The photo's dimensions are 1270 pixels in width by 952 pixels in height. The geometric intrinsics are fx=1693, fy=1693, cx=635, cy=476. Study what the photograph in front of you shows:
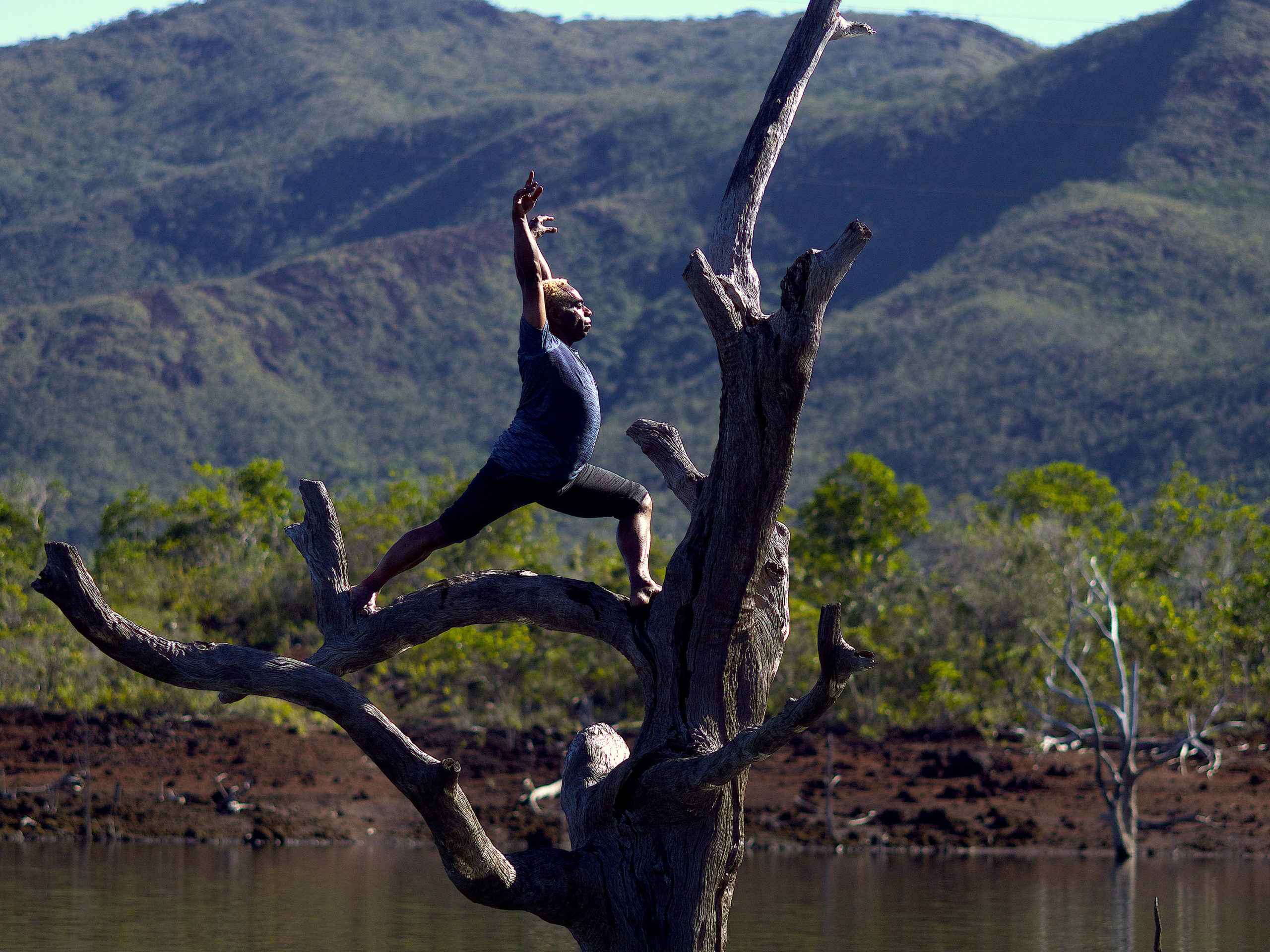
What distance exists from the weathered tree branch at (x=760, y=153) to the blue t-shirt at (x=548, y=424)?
653 mm

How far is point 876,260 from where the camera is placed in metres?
120

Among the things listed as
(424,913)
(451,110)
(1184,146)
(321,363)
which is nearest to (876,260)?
(1184,146)

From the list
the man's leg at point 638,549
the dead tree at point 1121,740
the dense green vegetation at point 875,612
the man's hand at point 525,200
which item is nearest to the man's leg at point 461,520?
the man's leg at point 638,549

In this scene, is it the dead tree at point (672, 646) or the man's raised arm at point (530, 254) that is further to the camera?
the man's raised arm at point (530, 254)

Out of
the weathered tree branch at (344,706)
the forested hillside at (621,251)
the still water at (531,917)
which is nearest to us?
the weathered tree branch at (344,706)

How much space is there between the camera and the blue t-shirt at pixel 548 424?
6.12 meters

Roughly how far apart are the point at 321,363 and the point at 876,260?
39523 mm

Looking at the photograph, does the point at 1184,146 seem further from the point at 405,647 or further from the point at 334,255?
the point at 405,647

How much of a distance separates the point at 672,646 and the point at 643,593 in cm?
24

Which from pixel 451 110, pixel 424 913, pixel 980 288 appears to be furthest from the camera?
pixel 451 110

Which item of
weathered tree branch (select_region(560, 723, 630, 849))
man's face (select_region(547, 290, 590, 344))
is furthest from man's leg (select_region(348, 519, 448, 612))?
weathered tree branch (select_region(560, 723, 630, 849))

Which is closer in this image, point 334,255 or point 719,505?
point 719,505

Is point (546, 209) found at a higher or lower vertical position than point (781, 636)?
higher

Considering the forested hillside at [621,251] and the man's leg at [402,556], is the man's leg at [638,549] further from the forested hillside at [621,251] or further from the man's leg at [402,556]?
the forested hillside at [621,251]
